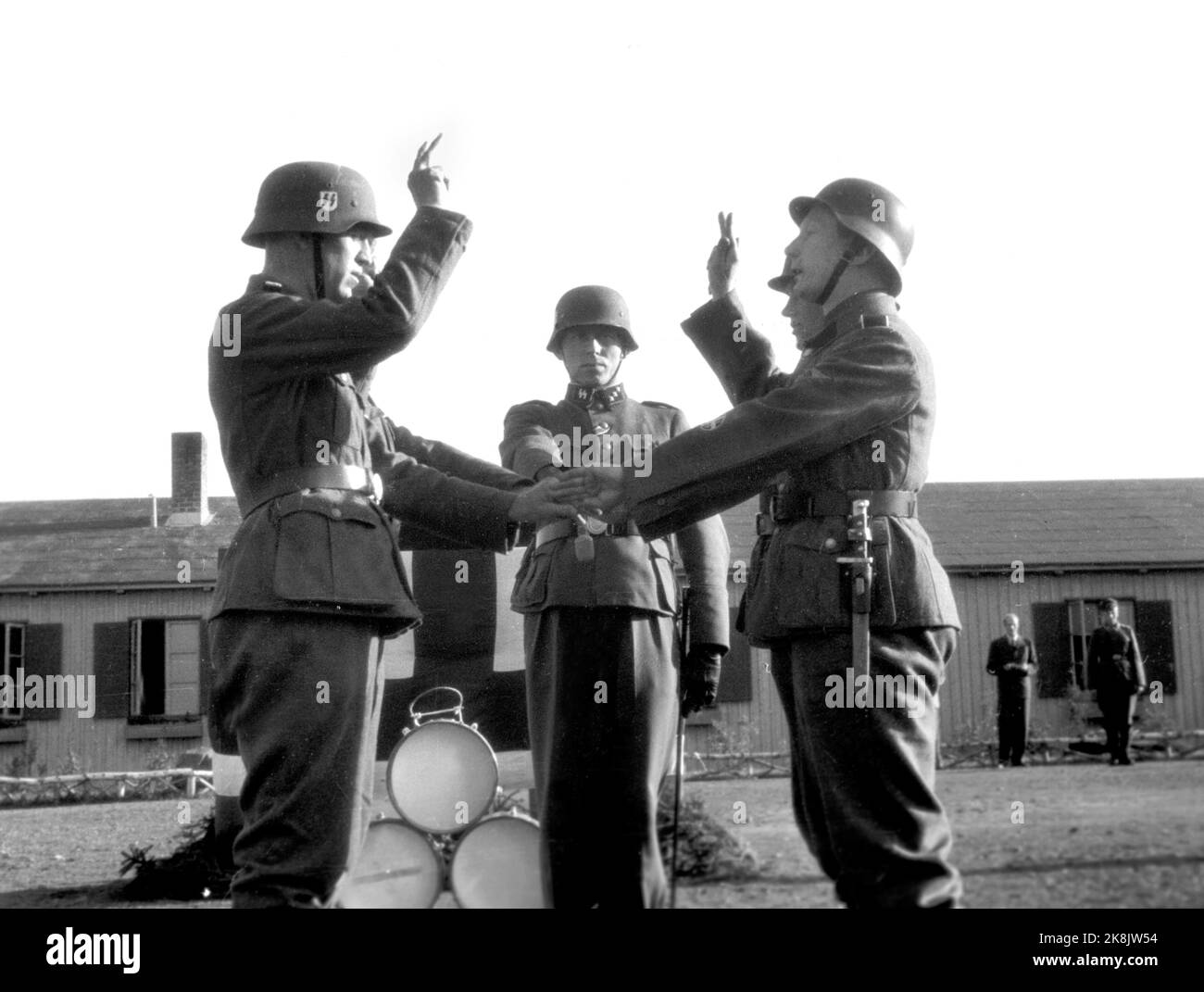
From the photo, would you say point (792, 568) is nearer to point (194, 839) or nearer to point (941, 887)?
point (941, 887)

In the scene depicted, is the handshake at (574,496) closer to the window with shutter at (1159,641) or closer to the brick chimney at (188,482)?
the window with shutter at (1159,641)

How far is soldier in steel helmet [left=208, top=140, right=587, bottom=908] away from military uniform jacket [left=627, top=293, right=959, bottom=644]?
45cm

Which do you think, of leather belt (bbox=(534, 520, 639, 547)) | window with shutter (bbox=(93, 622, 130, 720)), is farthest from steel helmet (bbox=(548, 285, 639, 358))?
window with shutter (bbox=(93, 622, 130, 720))

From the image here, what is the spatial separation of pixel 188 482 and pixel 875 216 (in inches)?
615

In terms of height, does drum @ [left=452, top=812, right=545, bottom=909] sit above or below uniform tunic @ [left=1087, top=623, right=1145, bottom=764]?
below

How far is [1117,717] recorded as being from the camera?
4.13 meters

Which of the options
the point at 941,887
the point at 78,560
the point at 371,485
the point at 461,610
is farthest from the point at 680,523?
the point at 78,560

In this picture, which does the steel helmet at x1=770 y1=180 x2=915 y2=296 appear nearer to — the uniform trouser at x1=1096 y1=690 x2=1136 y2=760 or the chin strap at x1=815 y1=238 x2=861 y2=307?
the chin strap at x1=815 y1=238 x2=861 y2=307

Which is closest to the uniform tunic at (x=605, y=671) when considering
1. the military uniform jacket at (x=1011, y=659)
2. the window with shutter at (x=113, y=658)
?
the military uniform jacket at (x=1011, y=659)

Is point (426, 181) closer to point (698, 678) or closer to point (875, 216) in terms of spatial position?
point (875, 216)

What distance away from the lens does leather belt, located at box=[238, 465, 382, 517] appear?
3.06 metres

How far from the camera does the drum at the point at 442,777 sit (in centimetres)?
427

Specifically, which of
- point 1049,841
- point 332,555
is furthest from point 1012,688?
point 332,555

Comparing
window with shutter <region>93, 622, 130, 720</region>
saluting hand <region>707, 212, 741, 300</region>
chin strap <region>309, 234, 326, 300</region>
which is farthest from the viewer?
window with shutter <region>93, 622, 130, 720</region>
